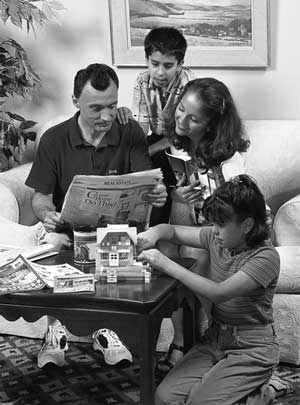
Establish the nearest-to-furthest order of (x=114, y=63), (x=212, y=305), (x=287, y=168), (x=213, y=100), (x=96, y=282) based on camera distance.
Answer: (x=96, y=282) < (x=212, y=305) < (x=213, y=100) < (x=287, y=168) < (x=114, y=63)

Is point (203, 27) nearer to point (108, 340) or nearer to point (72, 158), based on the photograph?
point (72, 158)

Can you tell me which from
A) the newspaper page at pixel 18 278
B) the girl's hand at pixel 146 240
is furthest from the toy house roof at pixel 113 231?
the newspaper page at pixel 18 278

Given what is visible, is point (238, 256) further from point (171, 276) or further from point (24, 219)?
point (24, 219)

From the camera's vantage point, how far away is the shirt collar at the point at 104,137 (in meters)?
2.90

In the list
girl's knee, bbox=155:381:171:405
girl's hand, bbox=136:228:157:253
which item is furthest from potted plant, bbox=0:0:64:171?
girl's knee, bbox=155:381:171:405

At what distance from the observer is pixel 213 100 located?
8.58 feet

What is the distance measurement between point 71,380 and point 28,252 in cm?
54

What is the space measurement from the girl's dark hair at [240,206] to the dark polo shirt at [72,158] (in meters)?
0.68

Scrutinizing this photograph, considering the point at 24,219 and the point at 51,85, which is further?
the point at 51,85

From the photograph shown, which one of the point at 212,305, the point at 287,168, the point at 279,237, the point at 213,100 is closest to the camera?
the point at 212,305

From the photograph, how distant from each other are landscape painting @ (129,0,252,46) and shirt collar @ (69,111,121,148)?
0.94 meters

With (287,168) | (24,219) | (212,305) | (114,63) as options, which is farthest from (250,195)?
(114,63)

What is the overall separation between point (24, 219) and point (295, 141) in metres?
1.22

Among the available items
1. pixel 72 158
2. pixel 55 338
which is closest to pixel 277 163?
pixel 72 158
